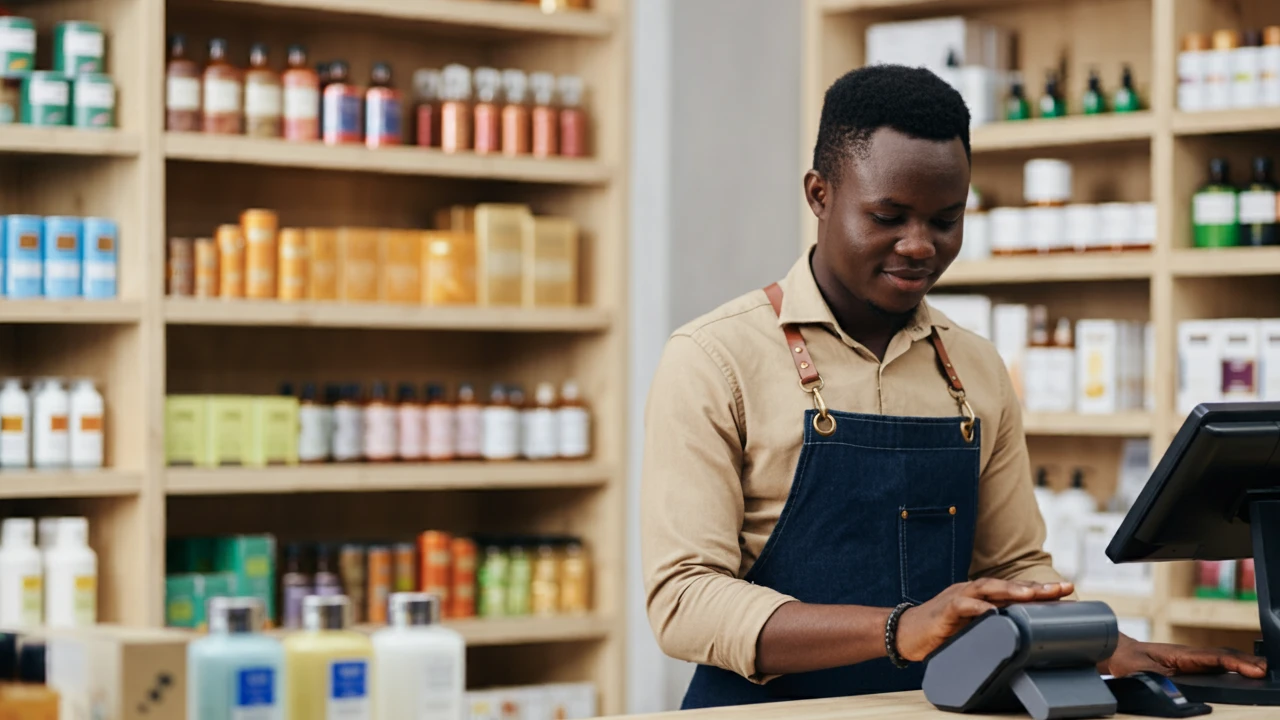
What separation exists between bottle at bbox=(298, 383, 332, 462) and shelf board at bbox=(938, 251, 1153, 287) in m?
1.71

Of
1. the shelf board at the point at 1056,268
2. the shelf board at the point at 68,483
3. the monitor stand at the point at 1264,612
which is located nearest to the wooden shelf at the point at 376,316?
the shelf board at the point at 68,483

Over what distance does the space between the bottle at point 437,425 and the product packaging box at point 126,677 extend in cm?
291

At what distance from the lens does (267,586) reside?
4086 mm

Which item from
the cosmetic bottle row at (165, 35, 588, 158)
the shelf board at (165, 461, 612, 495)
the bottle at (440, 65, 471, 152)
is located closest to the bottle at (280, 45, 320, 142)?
the cosmetic bottle row at (165, 35, 588, 158)

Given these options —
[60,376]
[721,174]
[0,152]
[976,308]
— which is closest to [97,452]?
[60,376]

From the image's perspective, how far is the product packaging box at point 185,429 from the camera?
397cm

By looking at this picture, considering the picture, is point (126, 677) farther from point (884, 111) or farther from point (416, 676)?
point (884, 111)

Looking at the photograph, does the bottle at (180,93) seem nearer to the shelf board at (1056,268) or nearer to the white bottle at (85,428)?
the white bottle at (85,428)

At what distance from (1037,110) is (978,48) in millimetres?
258

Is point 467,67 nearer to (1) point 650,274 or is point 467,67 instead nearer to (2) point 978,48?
(1) point 650,274

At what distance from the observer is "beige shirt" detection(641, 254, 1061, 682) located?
2.04 m

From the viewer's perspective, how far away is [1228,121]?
396cm

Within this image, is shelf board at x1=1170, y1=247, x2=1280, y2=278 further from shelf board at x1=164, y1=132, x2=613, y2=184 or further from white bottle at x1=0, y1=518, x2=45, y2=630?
white bottle at x1=0, y1=518, x2=45, y2=630

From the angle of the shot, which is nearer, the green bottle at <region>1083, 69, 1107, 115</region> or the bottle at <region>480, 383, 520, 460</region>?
the green bottle at <region>1083, 69, 1107, 115</region>
